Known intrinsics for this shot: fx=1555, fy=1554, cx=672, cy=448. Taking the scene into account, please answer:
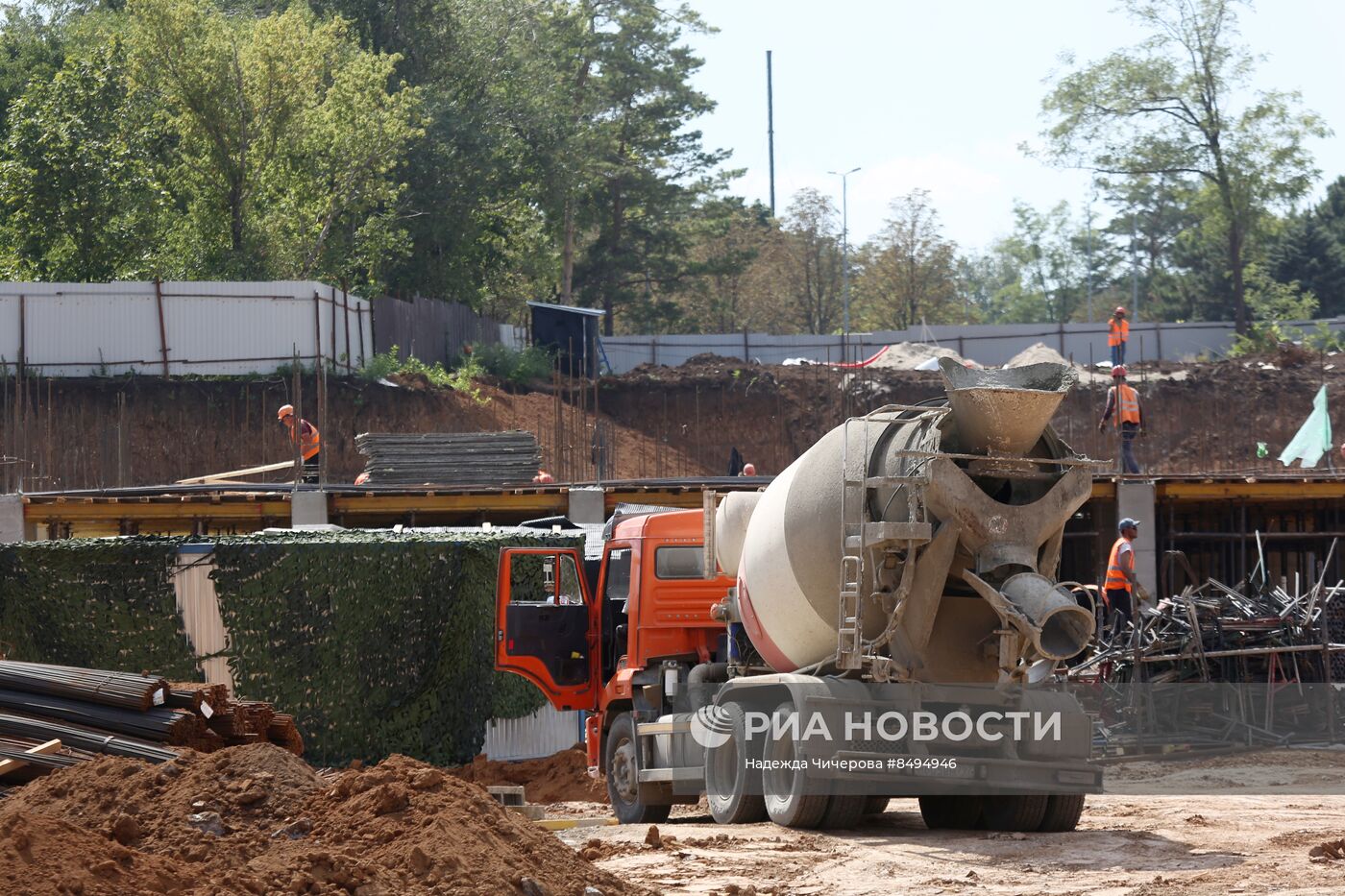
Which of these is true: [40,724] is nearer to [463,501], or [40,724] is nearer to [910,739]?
[910,739]

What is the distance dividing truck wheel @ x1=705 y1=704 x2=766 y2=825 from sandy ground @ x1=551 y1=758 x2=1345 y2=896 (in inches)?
7.1

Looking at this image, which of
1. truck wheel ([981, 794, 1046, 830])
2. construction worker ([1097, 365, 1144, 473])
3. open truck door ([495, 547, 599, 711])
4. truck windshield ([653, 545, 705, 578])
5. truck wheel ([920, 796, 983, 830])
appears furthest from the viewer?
construction worker ([1097, 365, 1144, 473])

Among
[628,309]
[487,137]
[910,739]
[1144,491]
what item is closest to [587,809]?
[910,739]

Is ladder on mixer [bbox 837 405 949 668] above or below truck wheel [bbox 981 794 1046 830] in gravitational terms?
→ above

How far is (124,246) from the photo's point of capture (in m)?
40.2

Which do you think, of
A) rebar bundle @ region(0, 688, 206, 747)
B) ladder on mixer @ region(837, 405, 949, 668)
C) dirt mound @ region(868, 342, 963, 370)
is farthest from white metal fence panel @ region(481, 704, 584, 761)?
dirt mound @ region(868, 342, 963, 370)

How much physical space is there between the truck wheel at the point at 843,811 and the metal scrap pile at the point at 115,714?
3752 millimetres

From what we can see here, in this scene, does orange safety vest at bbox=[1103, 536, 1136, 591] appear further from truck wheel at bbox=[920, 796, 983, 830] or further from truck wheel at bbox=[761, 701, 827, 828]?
truck wheel at bbox=[761, 701, 827, 828]

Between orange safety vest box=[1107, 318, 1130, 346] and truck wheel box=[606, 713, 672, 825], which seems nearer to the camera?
truck wheel box=[606, 713, 672, 825]

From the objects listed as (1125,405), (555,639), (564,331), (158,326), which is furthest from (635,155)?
(555,639)

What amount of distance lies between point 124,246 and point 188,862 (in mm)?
35682

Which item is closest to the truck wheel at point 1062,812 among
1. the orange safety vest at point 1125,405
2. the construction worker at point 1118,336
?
the orange safety vest at point 1125,405

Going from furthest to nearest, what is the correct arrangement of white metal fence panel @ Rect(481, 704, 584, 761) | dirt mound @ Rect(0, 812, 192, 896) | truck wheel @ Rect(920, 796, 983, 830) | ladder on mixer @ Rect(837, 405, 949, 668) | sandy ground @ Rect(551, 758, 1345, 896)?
1. white metal fence panel @ Rect(481, 704, 584, 761)
2. truck wheel @ Rect(920, 796, 983, 830)
3. ladder on mixer @ Rect(837, 405, 949, 668)
4. sandy ground @ Rect(551, 758, 1345, 896)
5. dirt mound @ Rect(0, 812, 192, 896)

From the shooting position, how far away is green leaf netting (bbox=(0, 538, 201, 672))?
1541 centimetres
